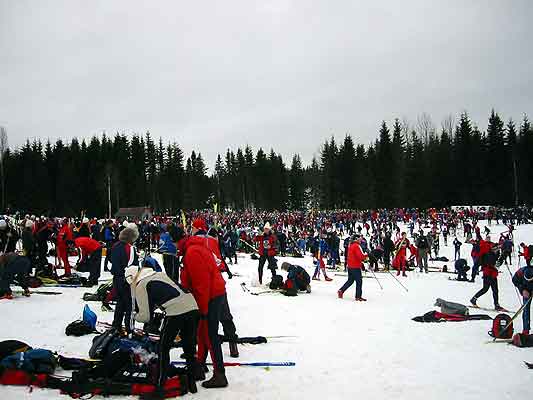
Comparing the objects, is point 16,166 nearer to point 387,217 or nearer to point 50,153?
point 50,153

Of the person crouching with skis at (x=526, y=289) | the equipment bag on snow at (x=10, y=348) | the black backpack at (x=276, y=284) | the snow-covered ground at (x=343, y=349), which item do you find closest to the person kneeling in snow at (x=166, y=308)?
the snow-covered ground at (x=343, y=349)

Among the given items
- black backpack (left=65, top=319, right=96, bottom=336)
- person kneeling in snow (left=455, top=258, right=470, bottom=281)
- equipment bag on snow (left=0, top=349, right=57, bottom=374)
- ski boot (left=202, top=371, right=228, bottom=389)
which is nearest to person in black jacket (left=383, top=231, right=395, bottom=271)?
person kneeling in snow (left=455, top=258, right=470, bottom=281)

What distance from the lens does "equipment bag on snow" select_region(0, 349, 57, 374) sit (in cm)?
458

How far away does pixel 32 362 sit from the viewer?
464 cm

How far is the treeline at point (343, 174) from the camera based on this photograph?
2176 inches

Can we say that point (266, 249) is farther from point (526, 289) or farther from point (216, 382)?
point (216, 382)

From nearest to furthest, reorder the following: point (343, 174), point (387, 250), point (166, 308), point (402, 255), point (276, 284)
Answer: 1. point (166, 308)
2. point (276, 284)
3. point (402, 255)
4. point (387, 250)
5. point (343, 174)

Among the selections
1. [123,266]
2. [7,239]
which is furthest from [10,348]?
[7,239]

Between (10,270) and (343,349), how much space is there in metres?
7.41

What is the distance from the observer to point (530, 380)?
495cm

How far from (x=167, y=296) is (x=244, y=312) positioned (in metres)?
4.93

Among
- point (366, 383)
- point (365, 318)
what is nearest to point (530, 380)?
point (366, 383)

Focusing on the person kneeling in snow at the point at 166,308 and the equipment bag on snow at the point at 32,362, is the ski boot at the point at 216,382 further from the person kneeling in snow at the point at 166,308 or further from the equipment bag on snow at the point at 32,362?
the equipment bag on snow at the point at 32,362

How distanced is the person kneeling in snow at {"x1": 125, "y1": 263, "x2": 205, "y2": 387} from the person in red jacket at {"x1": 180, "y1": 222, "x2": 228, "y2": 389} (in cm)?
22
